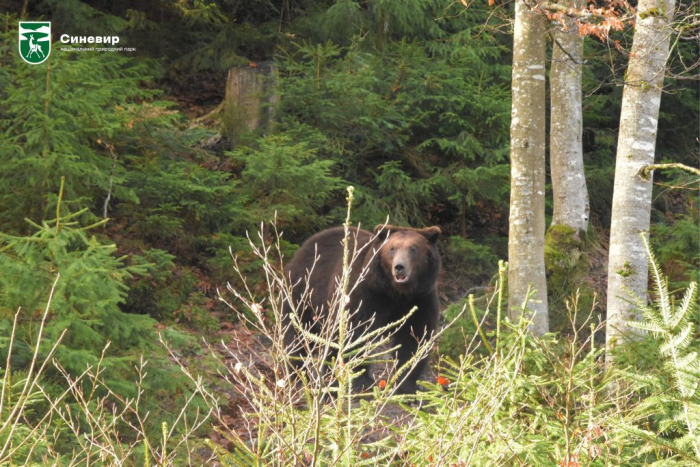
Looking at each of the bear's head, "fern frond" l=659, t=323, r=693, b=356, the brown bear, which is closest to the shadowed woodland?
"fern frond" l=659, t=323, r=693, b=356

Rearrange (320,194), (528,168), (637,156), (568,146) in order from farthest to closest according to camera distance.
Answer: (320,194), (568,146), (528,168), (637,156)

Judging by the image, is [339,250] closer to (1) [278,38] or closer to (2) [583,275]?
(2) [583,275]

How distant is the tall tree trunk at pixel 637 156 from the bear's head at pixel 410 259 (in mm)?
2047

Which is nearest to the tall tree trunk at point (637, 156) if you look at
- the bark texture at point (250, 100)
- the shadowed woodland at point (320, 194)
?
the shadowed woodland at point (320, 194)

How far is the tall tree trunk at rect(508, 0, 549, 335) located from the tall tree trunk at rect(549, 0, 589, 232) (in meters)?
3.33

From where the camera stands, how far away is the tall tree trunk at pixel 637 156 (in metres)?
7.31

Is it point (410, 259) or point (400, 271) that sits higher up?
point (410, 259)

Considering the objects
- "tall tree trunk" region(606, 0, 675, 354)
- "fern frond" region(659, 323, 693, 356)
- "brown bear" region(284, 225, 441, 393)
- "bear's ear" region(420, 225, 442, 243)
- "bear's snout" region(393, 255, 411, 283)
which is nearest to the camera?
"fern frond" region(659, 323, 693, 356)

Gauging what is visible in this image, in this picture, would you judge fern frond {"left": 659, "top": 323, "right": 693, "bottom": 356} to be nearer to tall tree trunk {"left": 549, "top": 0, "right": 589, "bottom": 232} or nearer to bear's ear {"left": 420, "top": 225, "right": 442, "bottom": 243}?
bear's ear {"left": 420, "top": 225, "right": 442, "bottom": 243}

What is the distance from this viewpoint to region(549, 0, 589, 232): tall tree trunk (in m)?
11.4

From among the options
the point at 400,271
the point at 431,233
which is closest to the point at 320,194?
the point at 431,233

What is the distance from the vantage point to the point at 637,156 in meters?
7.36

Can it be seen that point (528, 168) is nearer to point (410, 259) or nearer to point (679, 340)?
point (410, 259)

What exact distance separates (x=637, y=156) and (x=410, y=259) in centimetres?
244
